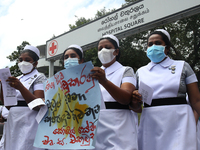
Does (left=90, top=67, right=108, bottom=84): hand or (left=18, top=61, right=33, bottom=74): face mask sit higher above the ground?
(left=18, top=61, right=33, bottom=74): face mask

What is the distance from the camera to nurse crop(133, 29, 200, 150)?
2.05m

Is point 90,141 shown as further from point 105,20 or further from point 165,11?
point 105,20

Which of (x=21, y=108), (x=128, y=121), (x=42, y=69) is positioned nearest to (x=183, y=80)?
(x=128, y=121)

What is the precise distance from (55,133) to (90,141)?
0.45m

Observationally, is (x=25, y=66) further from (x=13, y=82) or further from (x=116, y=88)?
(x=116, y=88)

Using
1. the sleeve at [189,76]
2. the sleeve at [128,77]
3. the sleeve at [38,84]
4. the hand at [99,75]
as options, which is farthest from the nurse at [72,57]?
the sleeve at [189,76]

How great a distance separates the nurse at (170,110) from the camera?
6.72 ft

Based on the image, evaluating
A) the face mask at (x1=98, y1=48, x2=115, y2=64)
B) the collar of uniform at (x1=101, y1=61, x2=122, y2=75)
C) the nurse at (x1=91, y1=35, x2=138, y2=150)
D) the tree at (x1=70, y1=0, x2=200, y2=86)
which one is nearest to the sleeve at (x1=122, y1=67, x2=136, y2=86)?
the nurse at (x1=91, y1=35, x2=138, y2=150)

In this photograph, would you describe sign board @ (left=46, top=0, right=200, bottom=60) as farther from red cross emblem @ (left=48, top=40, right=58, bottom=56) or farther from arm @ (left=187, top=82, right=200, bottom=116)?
arm @ (left=187, top=82, right=200, bottom=116)

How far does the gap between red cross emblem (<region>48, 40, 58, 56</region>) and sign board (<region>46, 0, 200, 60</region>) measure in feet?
3.07

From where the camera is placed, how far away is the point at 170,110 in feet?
6.89

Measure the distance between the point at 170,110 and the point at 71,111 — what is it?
93cm

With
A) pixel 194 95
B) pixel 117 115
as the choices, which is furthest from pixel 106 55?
pixel 194 95

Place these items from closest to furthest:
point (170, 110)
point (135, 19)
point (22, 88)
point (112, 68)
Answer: point (170, 110) < point (112, 68) < point (22, 88) < point (135, 19)
